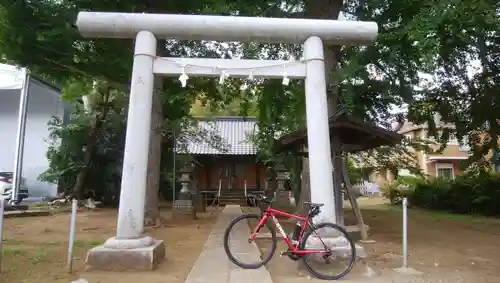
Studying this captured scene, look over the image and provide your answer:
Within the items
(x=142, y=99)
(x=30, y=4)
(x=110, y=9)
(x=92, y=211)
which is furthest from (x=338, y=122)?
(x=92, y=211)

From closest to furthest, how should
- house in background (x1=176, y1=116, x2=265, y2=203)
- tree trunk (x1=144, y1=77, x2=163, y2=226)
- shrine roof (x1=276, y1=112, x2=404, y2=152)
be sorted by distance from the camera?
shrine roof (x1=276, y1=112, x2=404, y2=152) → tree trunk (x1=144, y1=77, x2=163, y2=226) → house in background (x1=176, y1=116, x2=265, y2=203)

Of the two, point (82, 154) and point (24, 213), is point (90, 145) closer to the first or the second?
point (82, 154)

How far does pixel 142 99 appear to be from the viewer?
247 inches

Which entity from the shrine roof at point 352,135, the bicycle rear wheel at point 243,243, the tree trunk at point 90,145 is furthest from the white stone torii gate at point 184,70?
the tree trunk at point 90,145

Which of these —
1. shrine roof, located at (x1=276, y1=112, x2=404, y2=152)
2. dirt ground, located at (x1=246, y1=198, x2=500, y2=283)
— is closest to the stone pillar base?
dirt ground, located at (x1=246, y1=198, x2=500, y2=283)

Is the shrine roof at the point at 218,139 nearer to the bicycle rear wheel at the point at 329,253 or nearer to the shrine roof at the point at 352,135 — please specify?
the shrine roof at the point at 352,135

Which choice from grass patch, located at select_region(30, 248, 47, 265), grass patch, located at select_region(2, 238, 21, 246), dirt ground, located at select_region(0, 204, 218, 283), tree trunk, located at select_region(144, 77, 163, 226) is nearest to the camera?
dirt ground, located at select_region(0, 204, 218, 283)

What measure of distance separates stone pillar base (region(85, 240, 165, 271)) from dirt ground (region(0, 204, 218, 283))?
12 centimetres

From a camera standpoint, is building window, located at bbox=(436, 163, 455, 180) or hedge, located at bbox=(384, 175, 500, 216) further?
building window, located at bbox=(436, 163, 455, 180)

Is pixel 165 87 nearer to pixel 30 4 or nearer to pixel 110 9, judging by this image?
pixel 110 9

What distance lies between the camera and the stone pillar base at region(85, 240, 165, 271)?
569 centimetres

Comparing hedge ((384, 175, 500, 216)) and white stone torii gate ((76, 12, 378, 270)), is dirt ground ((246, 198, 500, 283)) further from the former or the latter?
hedge ((384, 175, 500, 216))

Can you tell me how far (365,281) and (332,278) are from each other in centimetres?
45

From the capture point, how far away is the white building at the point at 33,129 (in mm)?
18703
